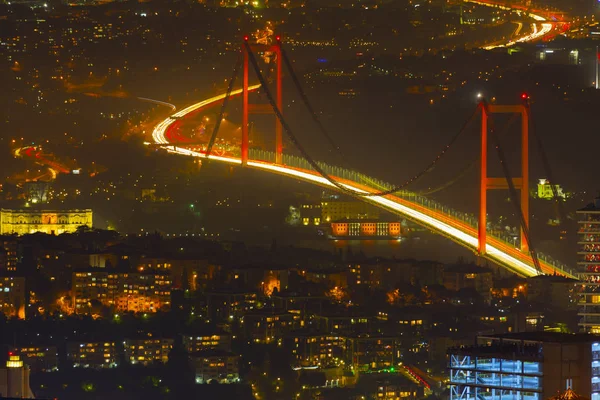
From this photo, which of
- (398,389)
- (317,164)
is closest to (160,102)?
(317,164)

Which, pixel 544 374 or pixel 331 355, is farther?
pixel 331 355

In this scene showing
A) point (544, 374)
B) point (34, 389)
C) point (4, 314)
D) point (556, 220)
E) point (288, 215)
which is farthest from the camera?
point (288, 215)

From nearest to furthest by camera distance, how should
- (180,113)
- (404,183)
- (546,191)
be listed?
(546,191) → (404,183) → (180,113)

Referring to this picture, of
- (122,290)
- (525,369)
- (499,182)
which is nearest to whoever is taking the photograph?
(525,369)

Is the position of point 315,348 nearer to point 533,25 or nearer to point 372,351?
point 372,351

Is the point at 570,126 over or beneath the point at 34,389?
over

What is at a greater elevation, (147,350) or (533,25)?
(533,25)

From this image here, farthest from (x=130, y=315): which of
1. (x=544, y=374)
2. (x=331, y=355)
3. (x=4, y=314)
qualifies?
(x=544, y=374)

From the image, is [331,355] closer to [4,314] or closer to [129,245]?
[4,314]
